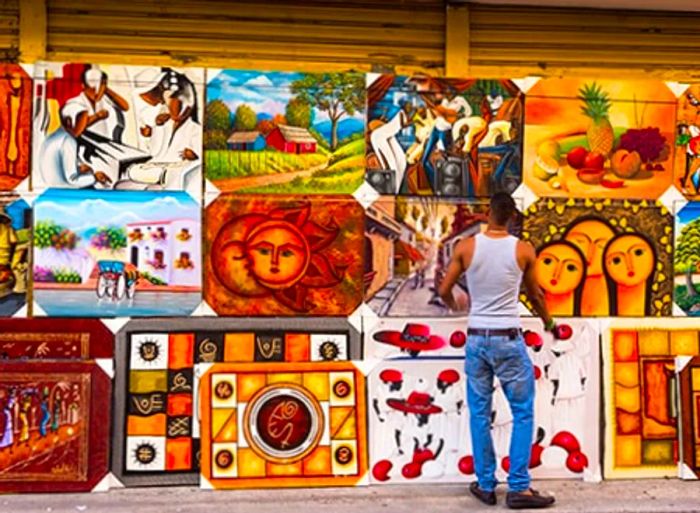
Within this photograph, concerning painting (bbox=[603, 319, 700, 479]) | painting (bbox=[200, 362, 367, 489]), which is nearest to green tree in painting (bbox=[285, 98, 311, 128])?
painting (bbox=[200, 362, 367, 489])

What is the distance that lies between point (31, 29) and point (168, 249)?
6.74 feet

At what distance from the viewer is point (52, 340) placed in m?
5.24

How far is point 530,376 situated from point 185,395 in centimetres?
205

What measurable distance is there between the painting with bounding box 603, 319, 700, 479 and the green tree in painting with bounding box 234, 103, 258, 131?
264 cm

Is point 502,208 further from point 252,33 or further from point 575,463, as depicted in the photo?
point 252,33

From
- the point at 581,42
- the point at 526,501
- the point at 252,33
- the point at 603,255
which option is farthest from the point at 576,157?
the point at 252,33

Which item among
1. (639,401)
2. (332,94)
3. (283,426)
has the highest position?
(332,94)

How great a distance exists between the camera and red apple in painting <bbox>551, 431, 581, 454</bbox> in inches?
217

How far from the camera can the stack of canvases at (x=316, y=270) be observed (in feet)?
17.2

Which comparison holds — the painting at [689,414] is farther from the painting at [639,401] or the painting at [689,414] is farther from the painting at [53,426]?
the painting at [53,426]

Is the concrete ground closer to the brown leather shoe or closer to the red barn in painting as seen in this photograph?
the brown leather shoe

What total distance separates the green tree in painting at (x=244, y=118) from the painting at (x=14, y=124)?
1.24 m

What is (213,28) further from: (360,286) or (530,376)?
(530,376)

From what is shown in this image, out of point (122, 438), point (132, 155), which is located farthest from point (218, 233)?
point (122, 438)
